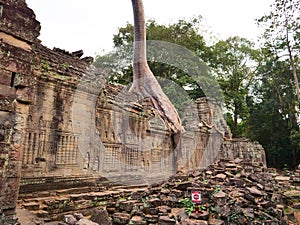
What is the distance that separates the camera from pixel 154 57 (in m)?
21.5

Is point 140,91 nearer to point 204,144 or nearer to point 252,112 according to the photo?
point 204,144

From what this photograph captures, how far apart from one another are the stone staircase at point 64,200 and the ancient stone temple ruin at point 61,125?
19cm

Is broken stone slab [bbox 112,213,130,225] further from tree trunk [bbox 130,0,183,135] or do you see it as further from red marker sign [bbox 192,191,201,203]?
tree trunk [bbox 130,0,183,135]

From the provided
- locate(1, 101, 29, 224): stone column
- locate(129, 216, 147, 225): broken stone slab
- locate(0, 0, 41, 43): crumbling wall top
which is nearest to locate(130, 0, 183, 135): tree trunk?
locate(129, 216, 147, 225): broken stone slab

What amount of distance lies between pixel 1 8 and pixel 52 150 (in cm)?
319

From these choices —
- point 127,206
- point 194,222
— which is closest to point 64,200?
point 127,206

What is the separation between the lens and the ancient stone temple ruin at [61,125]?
3.29m

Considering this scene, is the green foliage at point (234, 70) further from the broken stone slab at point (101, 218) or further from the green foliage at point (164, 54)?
the broken stone slab at point (101, 218)

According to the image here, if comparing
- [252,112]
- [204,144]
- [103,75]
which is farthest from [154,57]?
[103,75]

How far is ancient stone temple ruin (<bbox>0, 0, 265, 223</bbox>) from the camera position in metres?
3.29

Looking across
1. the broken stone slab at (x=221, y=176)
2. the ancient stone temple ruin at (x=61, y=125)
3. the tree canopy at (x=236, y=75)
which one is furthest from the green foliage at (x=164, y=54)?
the broken stone slab at (x=221, y=176)

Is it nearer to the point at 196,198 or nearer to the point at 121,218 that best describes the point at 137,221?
the point at 121,218

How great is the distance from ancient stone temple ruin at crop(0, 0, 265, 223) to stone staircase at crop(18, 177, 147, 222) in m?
0.19

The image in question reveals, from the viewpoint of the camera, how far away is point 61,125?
232 inches
